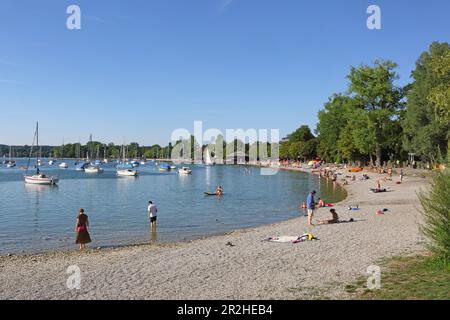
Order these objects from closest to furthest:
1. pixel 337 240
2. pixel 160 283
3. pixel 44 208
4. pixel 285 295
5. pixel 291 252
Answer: pixel 285 295
pixel 160 283
pixel 291 252
pixel 337 240
pixel 44 208

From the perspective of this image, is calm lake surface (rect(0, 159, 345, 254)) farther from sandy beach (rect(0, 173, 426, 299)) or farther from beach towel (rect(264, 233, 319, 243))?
beach towel (rect(264, 233, 319, 243))

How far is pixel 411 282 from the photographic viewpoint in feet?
37.1

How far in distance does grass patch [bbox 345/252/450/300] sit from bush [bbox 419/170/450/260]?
426 millimetres

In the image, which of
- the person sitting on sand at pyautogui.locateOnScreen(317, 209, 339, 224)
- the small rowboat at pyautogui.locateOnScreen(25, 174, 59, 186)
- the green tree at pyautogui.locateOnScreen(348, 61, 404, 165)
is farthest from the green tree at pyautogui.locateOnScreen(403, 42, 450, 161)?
the small rowboat at pyautogui.locateOnScreen(25, 174, 59, 186)

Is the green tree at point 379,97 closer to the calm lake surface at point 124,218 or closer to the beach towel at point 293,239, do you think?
the calm lake surface at point 124,218

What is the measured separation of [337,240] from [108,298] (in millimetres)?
11134

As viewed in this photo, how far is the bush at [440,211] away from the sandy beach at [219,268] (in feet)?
7.61

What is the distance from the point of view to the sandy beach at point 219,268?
467 inches

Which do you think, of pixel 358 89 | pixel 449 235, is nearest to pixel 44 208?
pixel 449 235

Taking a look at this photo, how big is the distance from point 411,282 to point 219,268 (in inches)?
237

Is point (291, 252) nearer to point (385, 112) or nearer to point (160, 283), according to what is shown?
point (160, 283)

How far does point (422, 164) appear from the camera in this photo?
7175cm

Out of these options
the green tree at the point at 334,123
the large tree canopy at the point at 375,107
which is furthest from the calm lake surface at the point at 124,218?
the green tree at the point at 334,123

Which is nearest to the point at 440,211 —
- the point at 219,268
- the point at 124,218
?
the point at 219,268
